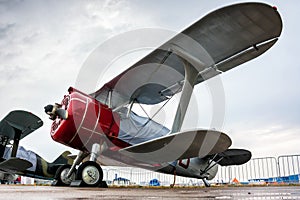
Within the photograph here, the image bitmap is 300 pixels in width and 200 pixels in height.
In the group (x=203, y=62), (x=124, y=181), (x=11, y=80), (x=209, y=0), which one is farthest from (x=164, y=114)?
(x=124, y=181)

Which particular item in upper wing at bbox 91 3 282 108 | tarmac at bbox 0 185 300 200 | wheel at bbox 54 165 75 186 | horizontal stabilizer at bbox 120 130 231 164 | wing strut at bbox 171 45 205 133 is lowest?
tarmac at bbox 0 185 300 200

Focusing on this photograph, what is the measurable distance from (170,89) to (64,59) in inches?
153

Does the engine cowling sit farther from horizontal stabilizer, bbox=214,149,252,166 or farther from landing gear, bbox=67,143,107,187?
horizontal stabilizer, bbox=214,149,252,166

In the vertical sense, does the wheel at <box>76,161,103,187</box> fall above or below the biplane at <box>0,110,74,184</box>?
below

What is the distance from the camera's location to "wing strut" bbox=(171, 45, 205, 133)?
546cm

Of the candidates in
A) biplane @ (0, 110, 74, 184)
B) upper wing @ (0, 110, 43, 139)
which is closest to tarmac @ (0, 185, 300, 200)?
biplane @ (0, 110, 74, 184)

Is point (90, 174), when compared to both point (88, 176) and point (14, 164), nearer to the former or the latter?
point (88, 176)

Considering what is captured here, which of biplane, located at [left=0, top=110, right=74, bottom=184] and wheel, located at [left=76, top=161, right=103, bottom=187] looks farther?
biplane, located at [left=0, top=110, right=74, bottom=184]

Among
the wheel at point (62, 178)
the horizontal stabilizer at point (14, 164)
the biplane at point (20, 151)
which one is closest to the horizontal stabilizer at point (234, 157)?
the wheel at point (62, 178)

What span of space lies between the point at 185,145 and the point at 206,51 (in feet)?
6.28

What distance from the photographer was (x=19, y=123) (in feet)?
38.8

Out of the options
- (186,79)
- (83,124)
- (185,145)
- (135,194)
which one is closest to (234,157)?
(186,79)

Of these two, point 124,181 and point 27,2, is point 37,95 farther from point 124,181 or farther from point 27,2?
point 124,181

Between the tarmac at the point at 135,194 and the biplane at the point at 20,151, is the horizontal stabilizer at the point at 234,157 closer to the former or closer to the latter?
the tarmac at the point at 135,194
